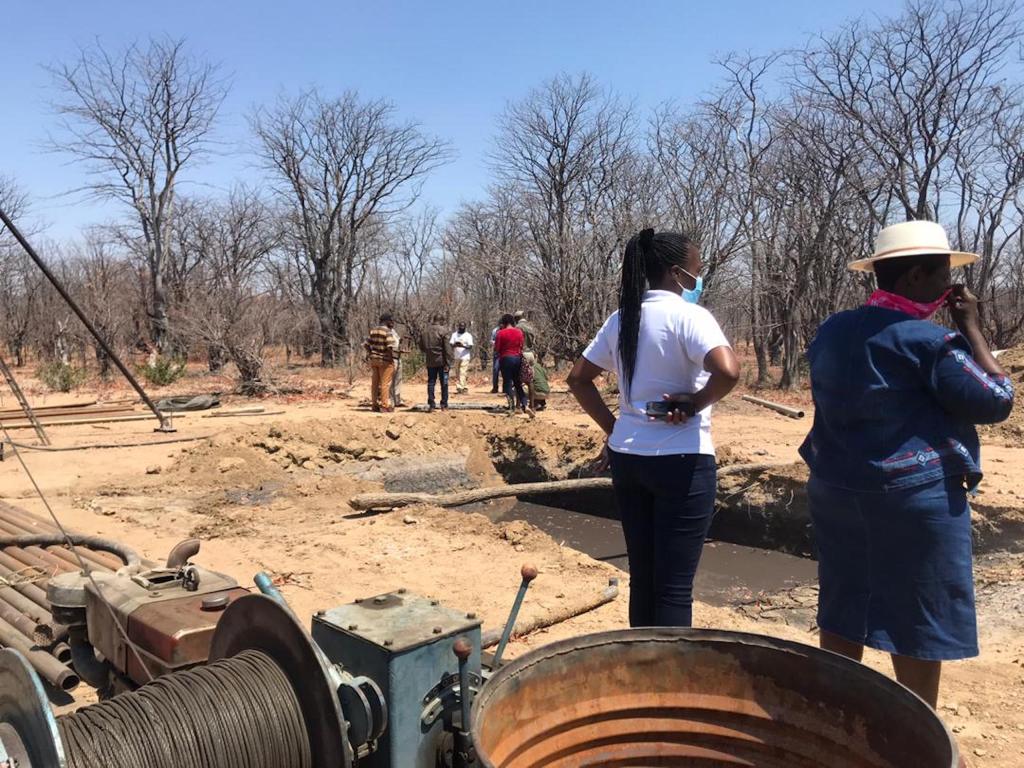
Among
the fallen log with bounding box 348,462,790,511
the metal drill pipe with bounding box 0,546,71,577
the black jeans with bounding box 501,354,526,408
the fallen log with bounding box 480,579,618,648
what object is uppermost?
the black jeans with bounding box 501,354,526,408

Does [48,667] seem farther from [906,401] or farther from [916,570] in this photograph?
[906,401]

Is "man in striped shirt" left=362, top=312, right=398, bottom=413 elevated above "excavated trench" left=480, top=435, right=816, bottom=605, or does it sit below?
above

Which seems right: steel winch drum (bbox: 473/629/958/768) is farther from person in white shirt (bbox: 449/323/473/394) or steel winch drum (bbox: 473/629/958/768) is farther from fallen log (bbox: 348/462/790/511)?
person in white shirt (bbox: 449/323/473/394)

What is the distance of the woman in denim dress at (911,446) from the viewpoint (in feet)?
7.55

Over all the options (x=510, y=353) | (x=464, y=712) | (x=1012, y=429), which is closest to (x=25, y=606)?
(x=464, y=712)

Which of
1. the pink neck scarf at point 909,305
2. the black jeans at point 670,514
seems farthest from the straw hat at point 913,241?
the black jeans at point 670,514

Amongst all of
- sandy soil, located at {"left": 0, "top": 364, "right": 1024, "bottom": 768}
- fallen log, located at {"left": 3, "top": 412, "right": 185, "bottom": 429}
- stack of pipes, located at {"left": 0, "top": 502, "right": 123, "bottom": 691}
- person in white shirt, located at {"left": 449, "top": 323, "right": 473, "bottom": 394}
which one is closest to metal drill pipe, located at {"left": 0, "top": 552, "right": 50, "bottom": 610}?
stack of pipes, located at {"left": 0, "top": 502, "right": 123, "bottom": 691}

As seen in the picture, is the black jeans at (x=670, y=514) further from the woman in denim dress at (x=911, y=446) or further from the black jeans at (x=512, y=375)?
the black jeans at (x=512, y=375)

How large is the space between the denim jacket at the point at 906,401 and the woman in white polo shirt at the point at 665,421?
42 cm

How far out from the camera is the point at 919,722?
1639 millimetres

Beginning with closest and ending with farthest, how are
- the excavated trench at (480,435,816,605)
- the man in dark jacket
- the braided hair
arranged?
the braided hair
the excavated trench at (480,435,816,605)
the man in dark jacket

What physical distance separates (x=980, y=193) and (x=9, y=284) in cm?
3450

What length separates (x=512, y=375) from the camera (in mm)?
13844

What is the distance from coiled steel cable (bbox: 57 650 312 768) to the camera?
184 centimetres
